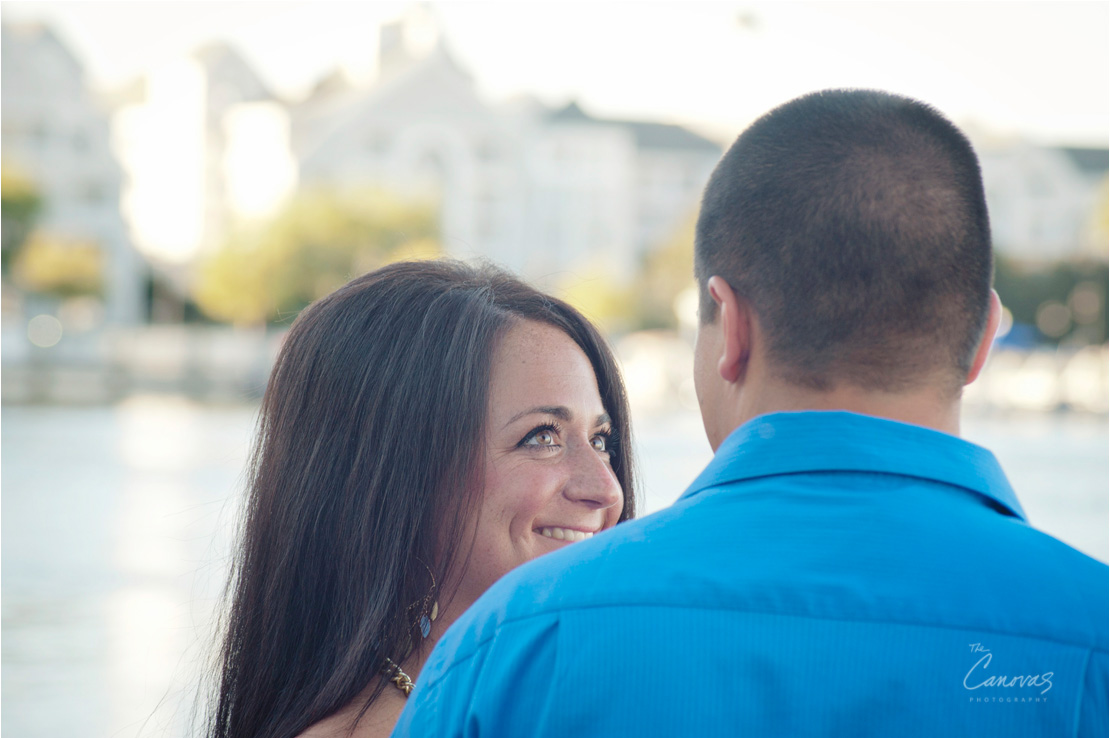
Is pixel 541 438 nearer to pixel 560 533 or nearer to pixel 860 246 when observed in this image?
pixel 560 533

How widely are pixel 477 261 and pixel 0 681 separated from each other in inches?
176

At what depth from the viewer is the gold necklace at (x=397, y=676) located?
1.85 meters

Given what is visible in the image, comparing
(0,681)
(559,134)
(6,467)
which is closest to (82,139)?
(559,134)

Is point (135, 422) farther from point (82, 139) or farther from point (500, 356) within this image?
point (82, 139)

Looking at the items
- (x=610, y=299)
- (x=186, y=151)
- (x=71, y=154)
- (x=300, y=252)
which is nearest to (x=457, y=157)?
(x=610, y=299)

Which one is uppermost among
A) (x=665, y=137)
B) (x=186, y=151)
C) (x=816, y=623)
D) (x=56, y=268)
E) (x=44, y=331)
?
(x=665, y=137)

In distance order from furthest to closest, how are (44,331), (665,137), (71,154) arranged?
1. (665,137)
2. (71,154)
3. (44,331)

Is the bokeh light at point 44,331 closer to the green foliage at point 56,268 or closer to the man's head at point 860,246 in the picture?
the green foliage at point 56,268

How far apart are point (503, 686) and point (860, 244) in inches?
20.1

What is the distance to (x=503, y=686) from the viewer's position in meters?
1.04

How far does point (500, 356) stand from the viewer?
2.06 m

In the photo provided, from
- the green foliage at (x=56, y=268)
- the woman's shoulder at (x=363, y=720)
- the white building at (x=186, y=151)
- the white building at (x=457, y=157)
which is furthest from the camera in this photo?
the white building at (x=186, y=151)

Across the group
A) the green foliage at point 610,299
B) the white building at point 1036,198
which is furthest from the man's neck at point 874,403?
the white building at point 1036,198

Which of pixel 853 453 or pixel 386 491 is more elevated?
pixel 853 453
